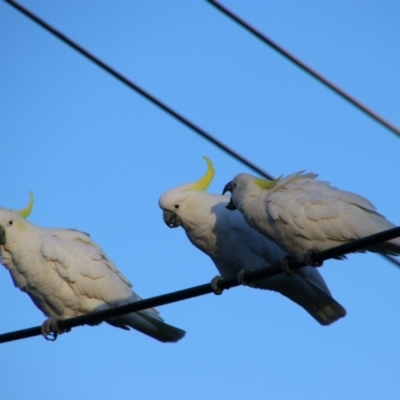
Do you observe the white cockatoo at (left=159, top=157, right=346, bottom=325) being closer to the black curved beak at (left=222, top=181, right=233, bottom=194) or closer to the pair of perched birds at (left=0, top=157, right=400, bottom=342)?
the pair of perched birds at (left=0, top=157, right=400, bottom=342)

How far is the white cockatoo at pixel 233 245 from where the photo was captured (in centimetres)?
582

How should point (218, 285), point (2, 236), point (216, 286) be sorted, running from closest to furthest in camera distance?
1. point (216, 286)
2. point (218, 285)
3. point (2, 236)

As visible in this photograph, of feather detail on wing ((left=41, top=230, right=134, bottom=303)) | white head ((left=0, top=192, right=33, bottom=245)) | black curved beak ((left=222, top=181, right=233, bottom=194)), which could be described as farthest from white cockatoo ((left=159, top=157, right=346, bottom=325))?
white head ((left=0, top=192, right=33, bottom=245))

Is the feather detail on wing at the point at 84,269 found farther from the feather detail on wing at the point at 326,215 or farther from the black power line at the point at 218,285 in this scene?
the feather detail on wing at the point at 326,215

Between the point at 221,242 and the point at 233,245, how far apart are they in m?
0.10

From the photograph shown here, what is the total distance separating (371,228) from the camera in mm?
5125

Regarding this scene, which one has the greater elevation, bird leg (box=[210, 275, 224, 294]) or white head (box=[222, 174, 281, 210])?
white head (box=[222, 174, 281, 210])

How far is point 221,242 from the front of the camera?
239 inches

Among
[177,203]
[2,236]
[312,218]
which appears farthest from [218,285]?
[2,236]

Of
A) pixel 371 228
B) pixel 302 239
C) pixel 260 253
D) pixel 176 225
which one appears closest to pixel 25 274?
pixel 176 225

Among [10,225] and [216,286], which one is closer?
[216,286]

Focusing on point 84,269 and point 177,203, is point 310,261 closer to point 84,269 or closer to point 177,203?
point 177,203

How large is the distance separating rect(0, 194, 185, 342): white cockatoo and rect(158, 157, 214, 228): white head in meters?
0.62

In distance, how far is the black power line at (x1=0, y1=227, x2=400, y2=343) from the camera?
12.8ft
